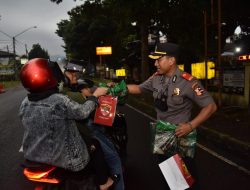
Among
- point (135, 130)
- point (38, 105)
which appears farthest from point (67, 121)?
point (135, 130)

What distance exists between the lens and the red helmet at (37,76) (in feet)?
9.55

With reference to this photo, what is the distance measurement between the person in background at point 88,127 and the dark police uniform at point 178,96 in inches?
25.5

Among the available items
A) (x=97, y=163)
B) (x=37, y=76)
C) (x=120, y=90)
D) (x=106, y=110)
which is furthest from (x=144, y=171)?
(x=37, y=76)

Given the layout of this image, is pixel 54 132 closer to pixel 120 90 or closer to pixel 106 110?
pixel 106 110

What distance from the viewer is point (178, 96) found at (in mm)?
3758

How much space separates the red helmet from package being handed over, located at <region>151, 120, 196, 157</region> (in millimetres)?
1261

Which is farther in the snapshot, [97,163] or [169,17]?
[169,17]

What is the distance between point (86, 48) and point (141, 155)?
63.0 metres

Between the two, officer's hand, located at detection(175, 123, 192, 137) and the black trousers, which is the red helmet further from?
officer's hand, located at detection(175, 123, 192, 137)

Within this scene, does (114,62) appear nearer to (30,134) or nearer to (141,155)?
(141,155)

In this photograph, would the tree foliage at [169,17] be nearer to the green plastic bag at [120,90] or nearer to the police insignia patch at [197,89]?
the green plastic bag at [120,90]

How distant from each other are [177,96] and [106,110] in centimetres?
71

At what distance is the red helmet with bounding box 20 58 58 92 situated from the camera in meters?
2.91

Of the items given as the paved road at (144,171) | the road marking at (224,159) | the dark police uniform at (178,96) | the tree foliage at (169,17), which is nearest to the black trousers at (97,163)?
the dark police uniform at (178,96)
